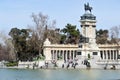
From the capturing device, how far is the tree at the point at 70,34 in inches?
4958

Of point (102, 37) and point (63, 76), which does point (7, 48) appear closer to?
point (102, 37)

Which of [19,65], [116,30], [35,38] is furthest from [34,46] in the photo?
[116,30]

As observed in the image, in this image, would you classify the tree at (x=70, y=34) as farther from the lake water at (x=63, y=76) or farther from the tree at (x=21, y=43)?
the lake water at (x=63, y=76)

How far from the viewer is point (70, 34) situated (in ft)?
416

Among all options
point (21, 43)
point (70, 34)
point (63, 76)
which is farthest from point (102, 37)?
point (63, 76)

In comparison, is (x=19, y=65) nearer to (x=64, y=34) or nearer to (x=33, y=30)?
(x=33, y=30)

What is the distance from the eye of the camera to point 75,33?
125875 millimetres

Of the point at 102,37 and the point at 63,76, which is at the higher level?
the point at 102,37

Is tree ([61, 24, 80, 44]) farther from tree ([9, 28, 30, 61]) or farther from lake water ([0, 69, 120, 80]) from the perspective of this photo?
lake water ([0, 69, 120, 80])

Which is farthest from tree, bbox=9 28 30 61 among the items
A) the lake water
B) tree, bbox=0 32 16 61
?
the lake water

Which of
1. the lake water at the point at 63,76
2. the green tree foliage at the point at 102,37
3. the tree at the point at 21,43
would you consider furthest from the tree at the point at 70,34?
the lake water at the point at 63,76

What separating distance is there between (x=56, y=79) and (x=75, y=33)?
80.2m

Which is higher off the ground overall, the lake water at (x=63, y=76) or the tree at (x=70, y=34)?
the tree at (x=70, y=34)

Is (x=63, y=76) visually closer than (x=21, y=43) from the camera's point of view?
Yes
